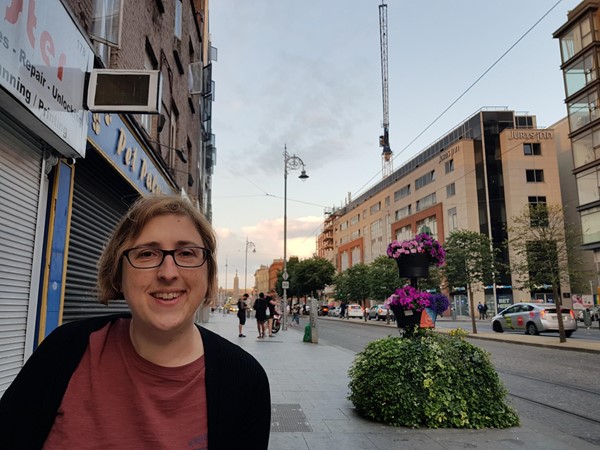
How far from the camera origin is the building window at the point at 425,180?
59228 mm

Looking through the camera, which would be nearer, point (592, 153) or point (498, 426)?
point (498, 426)

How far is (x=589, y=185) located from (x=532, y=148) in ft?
64.4

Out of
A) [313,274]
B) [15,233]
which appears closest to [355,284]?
[313,274]

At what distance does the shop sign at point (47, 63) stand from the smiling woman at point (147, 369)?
325 centimetres

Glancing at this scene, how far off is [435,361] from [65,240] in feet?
15.7

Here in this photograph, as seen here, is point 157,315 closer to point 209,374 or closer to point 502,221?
point 209,374

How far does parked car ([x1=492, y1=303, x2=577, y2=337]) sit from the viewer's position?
1922 cm

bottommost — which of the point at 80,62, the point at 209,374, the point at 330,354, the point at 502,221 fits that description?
the point at 330,354

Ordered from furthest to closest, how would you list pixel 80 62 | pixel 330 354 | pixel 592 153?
pixel 592 153, pixel 330 354, pixel 80 62

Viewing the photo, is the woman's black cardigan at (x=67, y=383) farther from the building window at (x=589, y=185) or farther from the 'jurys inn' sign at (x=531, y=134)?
the 'jurys inn' sign at (x=531, y=134)

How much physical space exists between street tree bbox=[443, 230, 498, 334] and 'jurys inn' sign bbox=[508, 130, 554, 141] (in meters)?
32.6

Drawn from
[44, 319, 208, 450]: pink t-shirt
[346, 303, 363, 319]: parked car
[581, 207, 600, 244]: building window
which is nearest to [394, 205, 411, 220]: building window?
[346, 303, 363, 319]: parked car

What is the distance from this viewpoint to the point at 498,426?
5340 mm

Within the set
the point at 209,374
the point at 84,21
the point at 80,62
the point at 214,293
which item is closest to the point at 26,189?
the point at 80,62
